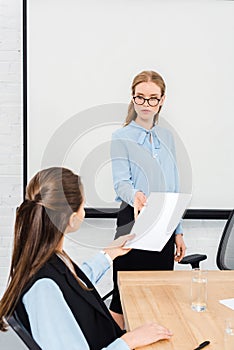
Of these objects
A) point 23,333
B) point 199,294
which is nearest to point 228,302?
point 199,294

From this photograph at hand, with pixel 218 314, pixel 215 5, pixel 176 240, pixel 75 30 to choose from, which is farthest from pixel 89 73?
pixel 218 314

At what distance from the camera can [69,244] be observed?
11.5ft

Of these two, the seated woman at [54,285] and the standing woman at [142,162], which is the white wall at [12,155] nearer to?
the standing woman at [142,162]

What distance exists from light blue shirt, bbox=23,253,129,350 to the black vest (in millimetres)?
28

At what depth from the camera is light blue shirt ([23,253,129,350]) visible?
1475 mm

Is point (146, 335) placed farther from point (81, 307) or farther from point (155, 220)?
point (155, 220)

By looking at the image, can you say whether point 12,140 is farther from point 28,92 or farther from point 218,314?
point 218,314

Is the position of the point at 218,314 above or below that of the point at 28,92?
below

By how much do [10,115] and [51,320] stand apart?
2.08 meters

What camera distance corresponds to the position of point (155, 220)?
2037 mm

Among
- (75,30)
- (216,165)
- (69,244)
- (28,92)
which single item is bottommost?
(69,244)

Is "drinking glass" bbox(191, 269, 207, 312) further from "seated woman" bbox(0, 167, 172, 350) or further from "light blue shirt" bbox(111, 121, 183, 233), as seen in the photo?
"light blue shirt" bbox(111, 121, 183, 233)

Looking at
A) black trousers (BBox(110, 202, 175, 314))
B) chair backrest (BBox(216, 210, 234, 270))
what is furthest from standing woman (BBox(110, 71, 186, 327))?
chair backrest (BBox(216, 210, 234, 270))

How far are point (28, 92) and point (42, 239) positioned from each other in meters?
1.90
